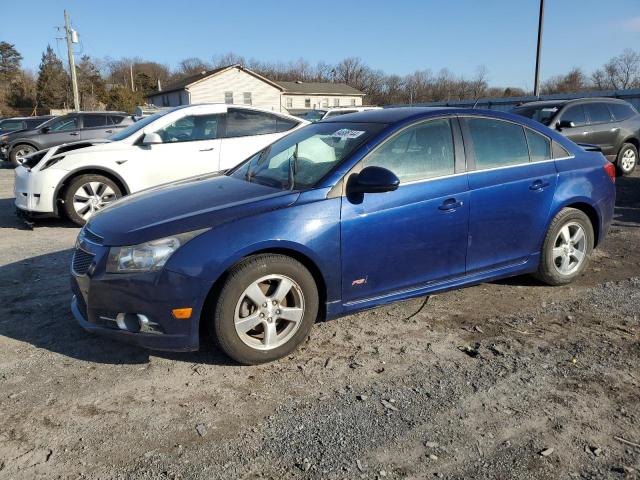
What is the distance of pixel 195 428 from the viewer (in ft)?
8.98

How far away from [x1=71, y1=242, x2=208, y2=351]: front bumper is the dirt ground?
295 mm

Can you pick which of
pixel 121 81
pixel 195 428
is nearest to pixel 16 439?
pixel 195 428

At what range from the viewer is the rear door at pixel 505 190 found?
4.04 metres

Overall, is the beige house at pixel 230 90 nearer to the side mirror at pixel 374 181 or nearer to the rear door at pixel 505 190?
the rear door at pixel 505 190

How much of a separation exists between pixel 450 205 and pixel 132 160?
5.10 metres

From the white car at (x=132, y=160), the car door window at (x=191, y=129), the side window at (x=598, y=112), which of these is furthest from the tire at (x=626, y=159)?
the car door window at (x=191, y=129)

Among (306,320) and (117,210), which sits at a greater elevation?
(117,210)

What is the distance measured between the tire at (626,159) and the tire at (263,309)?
34.4 feet

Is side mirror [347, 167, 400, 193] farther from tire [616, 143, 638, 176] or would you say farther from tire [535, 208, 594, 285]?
tire [616, 143, 638, 176]

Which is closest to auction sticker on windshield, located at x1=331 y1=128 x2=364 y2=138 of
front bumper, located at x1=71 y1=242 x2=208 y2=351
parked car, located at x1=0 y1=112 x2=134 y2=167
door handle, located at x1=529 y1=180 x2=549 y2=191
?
door handle, located at x1=529 y1=180 x2=549 y2=191

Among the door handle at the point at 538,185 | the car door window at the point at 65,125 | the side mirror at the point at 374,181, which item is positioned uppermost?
the car door window at the point at 65,125

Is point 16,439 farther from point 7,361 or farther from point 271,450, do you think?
point 271,450

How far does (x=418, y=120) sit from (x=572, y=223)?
185cm

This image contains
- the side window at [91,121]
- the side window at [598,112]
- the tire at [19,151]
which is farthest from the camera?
the tire at [19,151]
